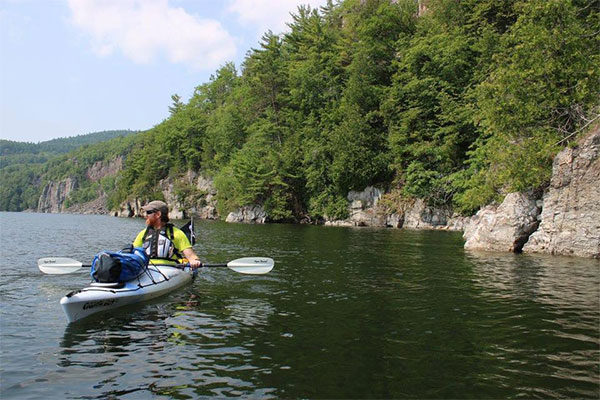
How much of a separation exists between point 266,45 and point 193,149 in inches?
1012

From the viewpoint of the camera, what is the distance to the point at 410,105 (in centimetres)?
4138

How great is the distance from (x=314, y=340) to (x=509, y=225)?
52.5 feet

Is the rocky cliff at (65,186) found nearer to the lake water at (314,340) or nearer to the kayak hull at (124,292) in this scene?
the kayak hull at (124,292)

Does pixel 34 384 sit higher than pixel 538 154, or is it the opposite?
pixel 538 154

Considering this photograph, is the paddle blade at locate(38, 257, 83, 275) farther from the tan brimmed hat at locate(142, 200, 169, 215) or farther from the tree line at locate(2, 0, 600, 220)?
the tree line at locate(2, 0, 600, 220)

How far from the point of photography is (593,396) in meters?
4.67

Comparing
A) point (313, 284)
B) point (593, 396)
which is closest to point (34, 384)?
point (593, 396)

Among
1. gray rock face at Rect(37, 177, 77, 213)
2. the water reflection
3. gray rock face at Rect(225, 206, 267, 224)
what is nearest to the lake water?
the water reflection

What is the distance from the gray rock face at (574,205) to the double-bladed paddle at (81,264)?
43.4ft

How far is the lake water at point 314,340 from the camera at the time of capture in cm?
495

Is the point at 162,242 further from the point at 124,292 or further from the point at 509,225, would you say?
the point at 509,225

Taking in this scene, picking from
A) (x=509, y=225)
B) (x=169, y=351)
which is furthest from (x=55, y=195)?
(x=169, y=351)

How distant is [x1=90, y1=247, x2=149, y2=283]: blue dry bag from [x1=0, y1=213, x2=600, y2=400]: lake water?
0.71 m

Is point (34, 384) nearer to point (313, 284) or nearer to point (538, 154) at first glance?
point (313, 284)
